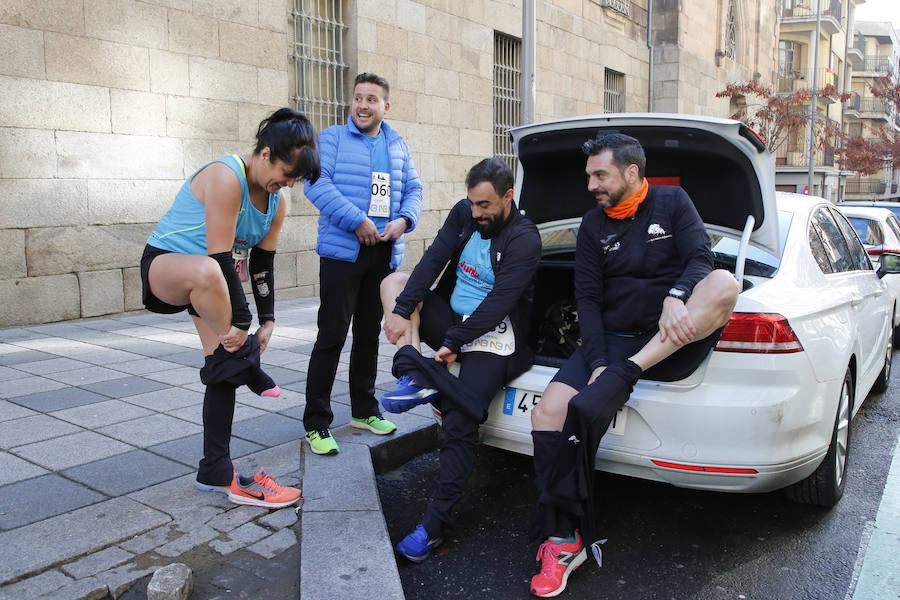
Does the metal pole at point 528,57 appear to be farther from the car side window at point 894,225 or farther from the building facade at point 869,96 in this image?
the building facade at point 869,96

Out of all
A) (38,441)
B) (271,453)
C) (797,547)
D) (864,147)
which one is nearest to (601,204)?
(797,547)

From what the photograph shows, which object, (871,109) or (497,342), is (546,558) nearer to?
(497,342)

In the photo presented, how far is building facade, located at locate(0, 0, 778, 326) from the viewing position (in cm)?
732

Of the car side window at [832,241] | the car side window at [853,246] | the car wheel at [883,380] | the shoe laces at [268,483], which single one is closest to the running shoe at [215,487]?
the shoe laces at [268,483]

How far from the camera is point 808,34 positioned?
144 feet

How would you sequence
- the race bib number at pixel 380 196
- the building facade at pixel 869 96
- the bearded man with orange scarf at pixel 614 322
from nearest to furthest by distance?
the bearded man with orange scarf at pixel 614 322 < the race bib number at pixel 380 196 < the building facade at pixel 869 96

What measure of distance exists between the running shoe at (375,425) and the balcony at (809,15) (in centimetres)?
4598

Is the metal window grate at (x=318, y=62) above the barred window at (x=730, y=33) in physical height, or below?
below

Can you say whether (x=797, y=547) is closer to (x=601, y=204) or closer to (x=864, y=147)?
(x=601, y=204)

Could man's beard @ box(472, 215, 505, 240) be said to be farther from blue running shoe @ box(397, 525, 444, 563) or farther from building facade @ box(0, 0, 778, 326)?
building facade @ box(0, 0, 778, 326)

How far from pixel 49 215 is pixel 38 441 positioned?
164 inches

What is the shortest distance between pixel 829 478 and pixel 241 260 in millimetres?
2818

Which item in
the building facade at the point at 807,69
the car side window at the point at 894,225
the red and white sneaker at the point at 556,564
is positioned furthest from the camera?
the building facade at the point at 807,69

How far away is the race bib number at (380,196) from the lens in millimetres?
4152
